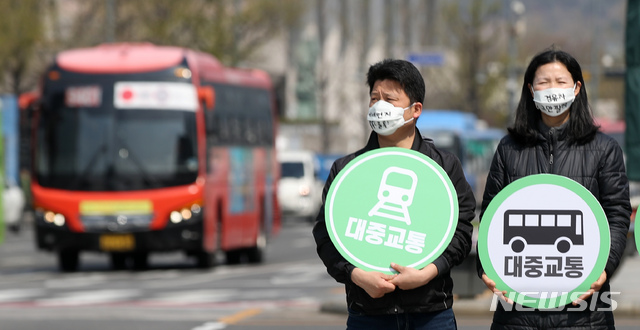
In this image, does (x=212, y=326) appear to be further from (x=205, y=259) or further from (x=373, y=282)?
(x=205, y=259)

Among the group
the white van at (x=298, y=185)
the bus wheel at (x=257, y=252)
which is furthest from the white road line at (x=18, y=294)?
the white van at (x=298, y=185)

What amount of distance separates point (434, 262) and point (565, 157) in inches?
27.5

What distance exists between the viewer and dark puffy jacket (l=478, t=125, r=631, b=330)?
19.5 ft

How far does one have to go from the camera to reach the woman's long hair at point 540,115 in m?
6.01

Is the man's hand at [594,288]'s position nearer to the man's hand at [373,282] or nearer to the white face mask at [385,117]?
the man's hand at [373,282]

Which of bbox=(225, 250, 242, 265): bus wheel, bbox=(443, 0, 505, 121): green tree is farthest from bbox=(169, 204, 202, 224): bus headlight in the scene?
bbox=(443, 0, 505, 121): green tree

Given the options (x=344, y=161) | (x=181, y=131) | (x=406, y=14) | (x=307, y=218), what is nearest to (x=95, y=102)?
(x=181, y=131)

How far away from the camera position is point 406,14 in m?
87.7

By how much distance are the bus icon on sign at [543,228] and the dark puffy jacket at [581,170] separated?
0.41 ft

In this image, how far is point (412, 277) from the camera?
5.74m

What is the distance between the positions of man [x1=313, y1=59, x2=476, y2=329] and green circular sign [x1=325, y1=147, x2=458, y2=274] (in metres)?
0.05

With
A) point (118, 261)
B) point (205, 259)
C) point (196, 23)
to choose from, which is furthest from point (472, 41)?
point (205, 259)

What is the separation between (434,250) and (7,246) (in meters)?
26.7

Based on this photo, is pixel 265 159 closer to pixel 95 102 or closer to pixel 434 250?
pixel 95 102
